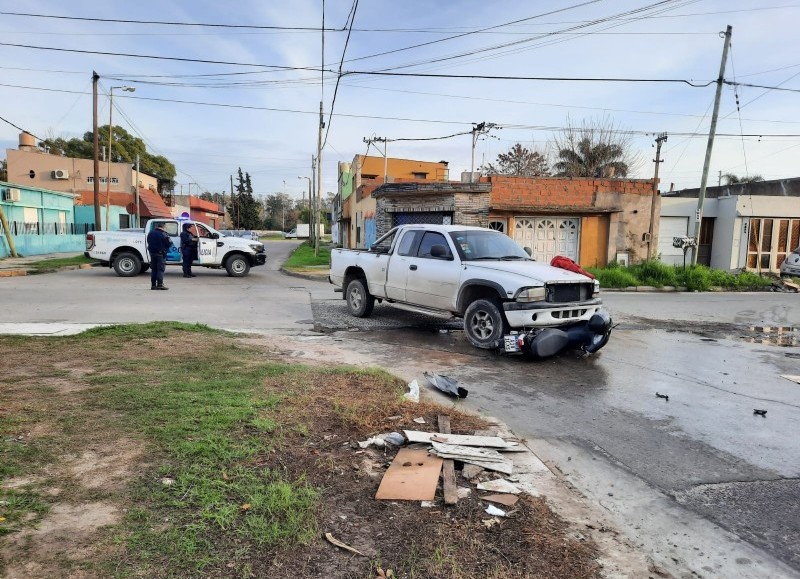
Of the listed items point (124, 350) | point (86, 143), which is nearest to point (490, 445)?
point (124, 350)

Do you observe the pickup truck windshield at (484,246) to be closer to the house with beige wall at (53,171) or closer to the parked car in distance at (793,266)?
the parked car in distance at (793,266)

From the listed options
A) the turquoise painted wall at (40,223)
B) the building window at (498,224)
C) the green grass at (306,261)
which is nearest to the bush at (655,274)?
the building window at (498,224)

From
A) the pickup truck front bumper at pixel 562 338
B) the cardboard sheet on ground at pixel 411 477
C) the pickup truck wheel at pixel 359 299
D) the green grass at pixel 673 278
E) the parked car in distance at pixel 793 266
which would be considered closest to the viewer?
the cardboard sheet on ground at pixel 411 477

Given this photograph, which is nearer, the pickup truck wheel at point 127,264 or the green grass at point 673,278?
the pickup truck wheel at point 127,264

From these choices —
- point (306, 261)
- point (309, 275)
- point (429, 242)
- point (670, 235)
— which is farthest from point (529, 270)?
point (670, 235)

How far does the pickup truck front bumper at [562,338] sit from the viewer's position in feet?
23.6

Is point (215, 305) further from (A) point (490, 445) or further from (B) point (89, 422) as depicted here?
(A) point (490, 445)

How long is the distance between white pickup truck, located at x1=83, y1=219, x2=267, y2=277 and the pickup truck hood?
12.0 metres

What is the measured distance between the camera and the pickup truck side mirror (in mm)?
8469

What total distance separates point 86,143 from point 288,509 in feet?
237

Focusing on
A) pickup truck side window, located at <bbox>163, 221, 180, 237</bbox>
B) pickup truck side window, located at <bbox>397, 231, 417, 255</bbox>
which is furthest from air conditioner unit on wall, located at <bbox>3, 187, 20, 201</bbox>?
pickup truck side window, located at <bbox>397, 231, 417, 255</bbox>

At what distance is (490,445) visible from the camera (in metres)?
4.10

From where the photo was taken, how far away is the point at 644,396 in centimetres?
592

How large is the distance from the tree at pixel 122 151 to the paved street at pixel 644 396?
55030 millimetres
